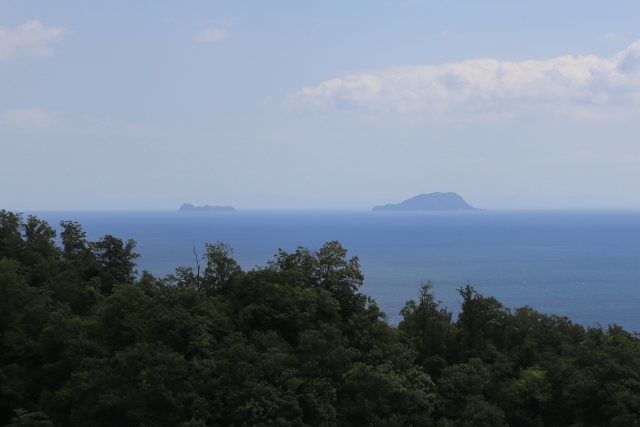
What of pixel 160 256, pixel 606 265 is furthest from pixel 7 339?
pixel 606 265

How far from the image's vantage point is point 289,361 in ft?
82.2

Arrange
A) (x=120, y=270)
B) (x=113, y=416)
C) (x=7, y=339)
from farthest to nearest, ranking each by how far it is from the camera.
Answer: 1. (x=120, y=270)
2. (x=7, y=339)
3. (x=113, y=416)

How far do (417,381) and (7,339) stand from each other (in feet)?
60.4

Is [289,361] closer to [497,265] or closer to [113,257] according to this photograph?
[113,257]

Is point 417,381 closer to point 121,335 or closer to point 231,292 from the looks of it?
point 231,292

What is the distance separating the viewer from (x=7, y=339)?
86.9 ft

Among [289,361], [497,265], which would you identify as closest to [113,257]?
[289,361]

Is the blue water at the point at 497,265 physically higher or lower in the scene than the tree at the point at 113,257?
lower

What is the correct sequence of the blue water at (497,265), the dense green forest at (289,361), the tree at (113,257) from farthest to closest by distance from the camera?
the blue water at (497,265)
the tree at (113,257)
the dense green forest at (289,361)

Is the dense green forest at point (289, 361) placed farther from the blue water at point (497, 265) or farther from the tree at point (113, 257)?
the blue water at point (497, 265)

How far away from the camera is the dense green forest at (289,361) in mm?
22859

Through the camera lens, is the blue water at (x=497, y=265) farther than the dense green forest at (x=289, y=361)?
Yes

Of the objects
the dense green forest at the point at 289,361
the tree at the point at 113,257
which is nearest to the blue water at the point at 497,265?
the tree at the point at 113,257

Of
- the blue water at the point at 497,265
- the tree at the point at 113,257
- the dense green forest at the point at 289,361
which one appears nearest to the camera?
the dense green forest at the point at 289,361
